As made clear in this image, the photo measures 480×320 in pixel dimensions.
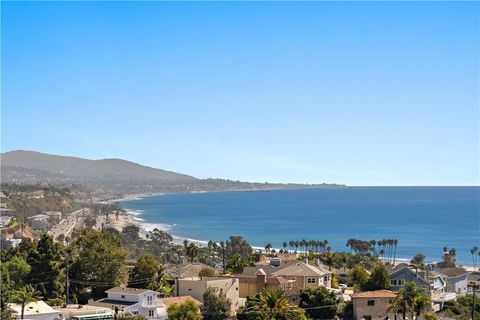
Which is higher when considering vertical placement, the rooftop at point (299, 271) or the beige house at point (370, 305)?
the rooftop at point (299, 271)

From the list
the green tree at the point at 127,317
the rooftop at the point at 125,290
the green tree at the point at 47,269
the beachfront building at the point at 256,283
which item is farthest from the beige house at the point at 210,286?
the green tree at the point at 47,269

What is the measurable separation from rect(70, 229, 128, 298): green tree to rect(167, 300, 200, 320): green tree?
10043mm

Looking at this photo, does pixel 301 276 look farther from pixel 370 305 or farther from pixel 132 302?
pixel 132 302

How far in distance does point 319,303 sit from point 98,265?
693 inches

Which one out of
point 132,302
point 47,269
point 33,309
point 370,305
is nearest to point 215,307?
point 132,302

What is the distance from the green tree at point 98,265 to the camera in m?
50.4

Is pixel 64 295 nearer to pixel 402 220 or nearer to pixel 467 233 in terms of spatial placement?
pixel 467 233

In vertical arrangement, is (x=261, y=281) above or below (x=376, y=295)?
above

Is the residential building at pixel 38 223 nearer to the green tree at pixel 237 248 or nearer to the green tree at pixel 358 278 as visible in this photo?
the green tree at pixel 237 248

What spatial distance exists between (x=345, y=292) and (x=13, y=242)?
62942 mm

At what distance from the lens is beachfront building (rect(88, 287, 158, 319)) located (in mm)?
43438

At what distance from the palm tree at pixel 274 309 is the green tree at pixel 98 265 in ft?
48.7

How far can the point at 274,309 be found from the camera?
39.3 m

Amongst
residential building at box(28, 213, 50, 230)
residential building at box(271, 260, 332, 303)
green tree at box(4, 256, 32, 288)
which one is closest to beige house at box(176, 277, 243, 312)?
residential building at box(271, 260, 332, 303)
